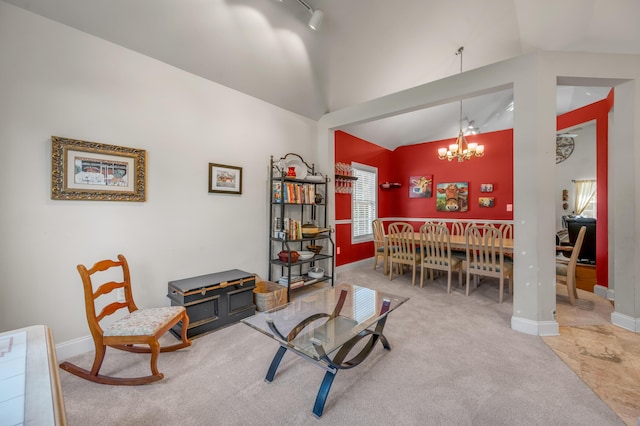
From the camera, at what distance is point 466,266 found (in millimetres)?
3600

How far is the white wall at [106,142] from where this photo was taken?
1889mm

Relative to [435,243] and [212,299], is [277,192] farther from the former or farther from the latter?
[435,243]

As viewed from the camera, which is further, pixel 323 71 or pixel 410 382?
pixel 323 71

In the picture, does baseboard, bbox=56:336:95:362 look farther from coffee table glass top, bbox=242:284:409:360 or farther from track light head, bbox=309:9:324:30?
track light head, bbox=309:9:324:30

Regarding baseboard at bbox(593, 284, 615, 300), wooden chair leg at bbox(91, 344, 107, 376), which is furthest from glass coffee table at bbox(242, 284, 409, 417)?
baseboard at bbox(593, 284, 615, 300)

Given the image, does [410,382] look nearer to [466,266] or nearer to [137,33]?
[466,266]

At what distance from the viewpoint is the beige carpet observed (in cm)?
149

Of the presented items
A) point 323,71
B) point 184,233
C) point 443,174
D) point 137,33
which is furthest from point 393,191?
point 137,33

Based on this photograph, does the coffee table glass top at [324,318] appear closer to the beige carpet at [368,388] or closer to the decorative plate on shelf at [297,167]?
the beige carpet at [368,388]

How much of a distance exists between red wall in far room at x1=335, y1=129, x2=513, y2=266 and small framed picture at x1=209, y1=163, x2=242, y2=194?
2190 millimetres

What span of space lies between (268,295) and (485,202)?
16.1ft

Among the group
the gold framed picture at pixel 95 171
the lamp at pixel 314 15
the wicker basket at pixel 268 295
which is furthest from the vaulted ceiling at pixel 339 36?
the wicker basket at pixel 268 295

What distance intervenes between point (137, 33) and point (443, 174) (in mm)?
5745

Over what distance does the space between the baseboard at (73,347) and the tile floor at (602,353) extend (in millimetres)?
3596
